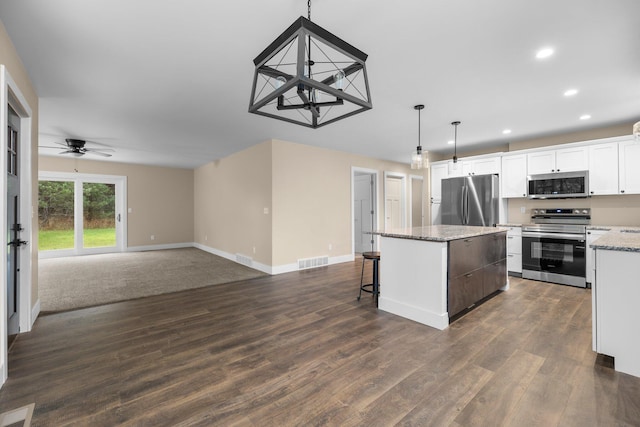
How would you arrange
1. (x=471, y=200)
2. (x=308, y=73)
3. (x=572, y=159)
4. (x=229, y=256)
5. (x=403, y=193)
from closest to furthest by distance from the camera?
(x=308, y=73) < (x=572, y=159) < (x=471, y=200) < (x=229, y=256) < (x=403, y=193)

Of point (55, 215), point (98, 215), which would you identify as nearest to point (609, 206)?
point (98, 215)

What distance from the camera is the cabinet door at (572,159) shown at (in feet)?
14.9

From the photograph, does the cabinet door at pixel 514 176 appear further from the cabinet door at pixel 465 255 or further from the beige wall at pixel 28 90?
the beige wall at pixel 28 90

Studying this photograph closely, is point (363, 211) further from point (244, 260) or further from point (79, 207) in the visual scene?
point (79, 207)

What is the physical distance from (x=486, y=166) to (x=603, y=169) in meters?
1.63

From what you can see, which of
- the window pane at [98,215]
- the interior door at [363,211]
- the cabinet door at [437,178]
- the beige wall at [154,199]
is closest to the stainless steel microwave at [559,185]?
the cabinet door at [437,178]

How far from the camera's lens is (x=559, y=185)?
4.77m

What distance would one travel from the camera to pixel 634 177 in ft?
13.6

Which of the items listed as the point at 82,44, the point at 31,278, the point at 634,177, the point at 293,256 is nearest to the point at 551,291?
the point at 634,177

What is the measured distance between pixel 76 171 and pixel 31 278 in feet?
19.0

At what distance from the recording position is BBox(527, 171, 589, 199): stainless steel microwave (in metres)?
4.55

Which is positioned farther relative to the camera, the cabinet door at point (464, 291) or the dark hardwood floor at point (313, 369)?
the cabinet door at point (464, 291)

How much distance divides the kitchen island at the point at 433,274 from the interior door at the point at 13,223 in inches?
139

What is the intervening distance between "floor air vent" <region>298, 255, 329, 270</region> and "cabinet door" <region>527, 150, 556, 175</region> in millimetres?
4054
